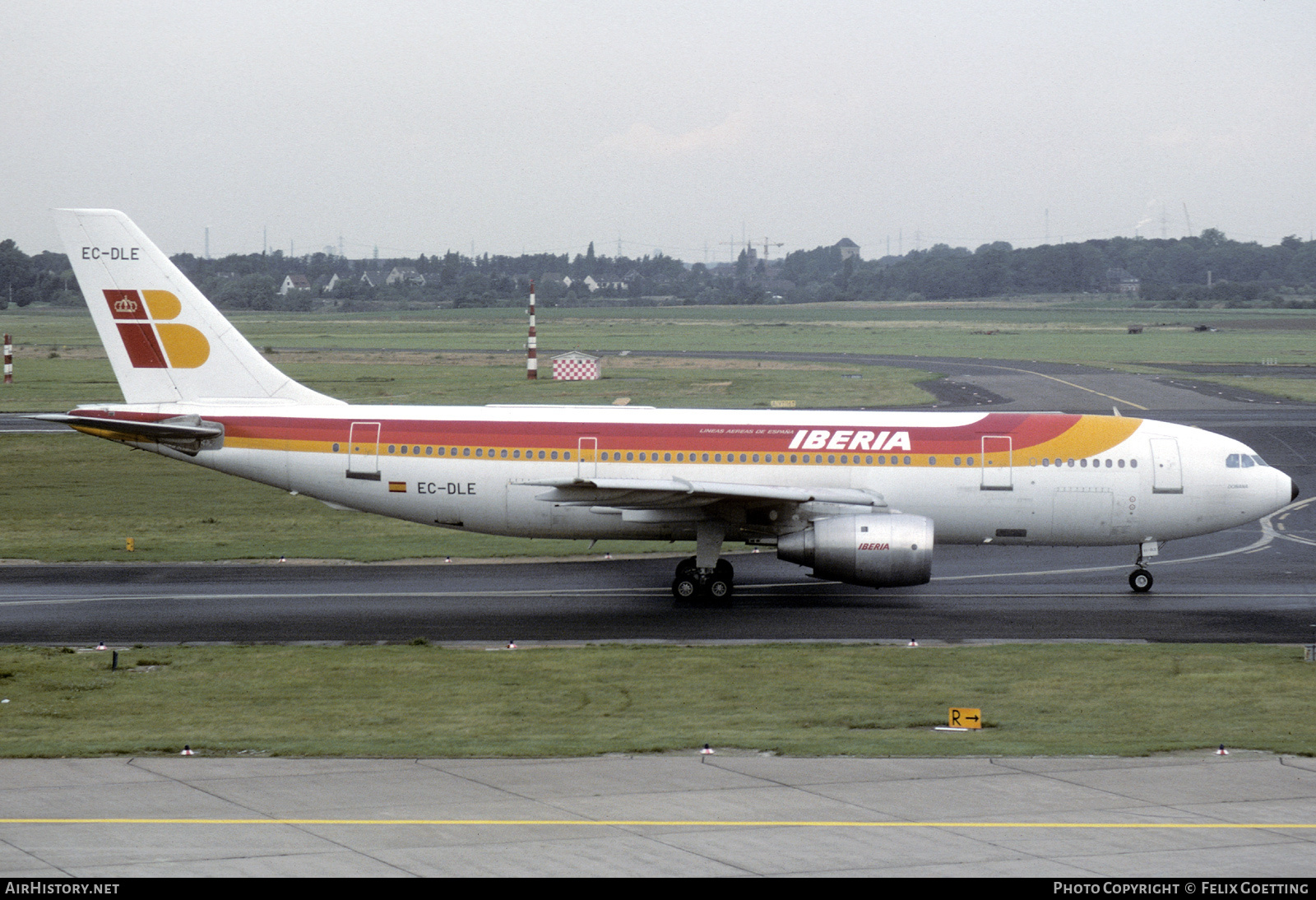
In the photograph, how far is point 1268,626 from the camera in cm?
2866

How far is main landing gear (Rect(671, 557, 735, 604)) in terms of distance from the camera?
31.7 meters

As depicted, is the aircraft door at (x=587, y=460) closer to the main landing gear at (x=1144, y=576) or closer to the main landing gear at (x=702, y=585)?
the main landing gear at (x=702, y=585)

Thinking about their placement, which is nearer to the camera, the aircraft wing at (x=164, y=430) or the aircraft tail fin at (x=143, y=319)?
the aircraft wing at (x=164, y=430)

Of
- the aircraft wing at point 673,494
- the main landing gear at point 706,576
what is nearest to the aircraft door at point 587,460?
the aircraft wing at point 673,494

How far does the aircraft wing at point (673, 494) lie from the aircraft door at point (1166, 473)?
6.40m

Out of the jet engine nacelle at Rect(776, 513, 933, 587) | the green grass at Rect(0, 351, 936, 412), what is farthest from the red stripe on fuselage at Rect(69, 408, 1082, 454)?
the green grass at Rect(0, 351, 936, 412)

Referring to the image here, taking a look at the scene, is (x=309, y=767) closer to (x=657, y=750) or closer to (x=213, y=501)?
(x=657, y=750)

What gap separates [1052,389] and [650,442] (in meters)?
55.8

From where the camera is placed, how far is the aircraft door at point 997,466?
31.8m

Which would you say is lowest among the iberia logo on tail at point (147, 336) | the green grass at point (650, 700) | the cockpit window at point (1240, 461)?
the green grass at point (650, 700)

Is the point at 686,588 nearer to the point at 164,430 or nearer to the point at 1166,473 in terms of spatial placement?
the point at 1166,473

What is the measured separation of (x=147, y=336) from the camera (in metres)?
32.9

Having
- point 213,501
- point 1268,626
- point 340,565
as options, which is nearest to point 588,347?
point 213,501

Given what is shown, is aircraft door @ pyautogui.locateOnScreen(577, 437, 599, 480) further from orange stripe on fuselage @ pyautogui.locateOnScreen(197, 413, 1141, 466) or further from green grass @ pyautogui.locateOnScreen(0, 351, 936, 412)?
green grass @ pyautogui.locateOnScreen(0, 351, 936, 412)
